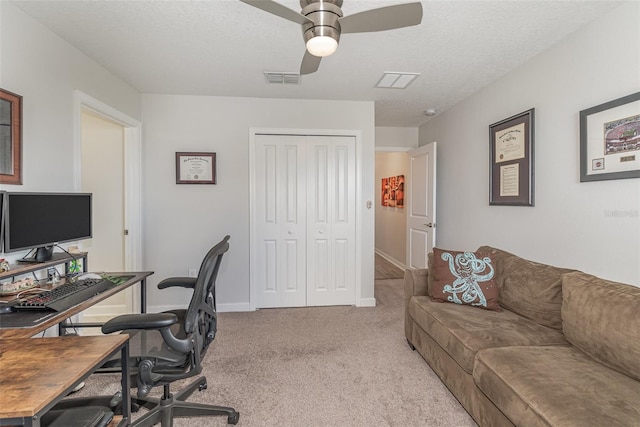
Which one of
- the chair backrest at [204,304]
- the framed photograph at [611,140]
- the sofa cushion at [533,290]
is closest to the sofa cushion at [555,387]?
the sofa cushion at [533,290]

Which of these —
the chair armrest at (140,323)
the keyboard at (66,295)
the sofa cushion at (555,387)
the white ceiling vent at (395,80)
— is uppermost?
the white ceiling vent at (395,80)

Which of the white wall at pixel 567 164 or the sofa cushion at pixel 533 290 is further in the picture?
the sofa cushion at pixel 533 290

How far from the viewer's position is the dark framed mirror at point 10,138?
1775mm

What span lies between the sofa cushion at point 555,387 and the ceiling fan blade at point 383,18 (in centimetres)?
178

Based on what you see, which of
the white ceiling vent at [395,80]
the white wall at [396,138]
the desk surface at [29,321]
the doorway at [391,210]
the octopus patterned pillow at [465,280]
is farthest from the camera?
the doorway at [391,210]

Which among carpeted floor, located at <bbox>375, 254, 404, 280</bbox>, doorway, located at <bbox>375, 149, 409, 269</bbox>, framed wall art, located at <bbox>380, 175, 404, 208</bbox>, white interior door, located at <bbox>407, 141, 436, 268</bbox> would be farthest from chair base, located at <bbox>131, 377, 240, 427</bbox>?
framed wall art, located at <bbox>380, 175, 404, 208</bbox>

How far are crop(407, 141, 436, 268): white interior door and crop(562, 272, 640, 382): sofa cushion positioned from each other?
7.36 feet

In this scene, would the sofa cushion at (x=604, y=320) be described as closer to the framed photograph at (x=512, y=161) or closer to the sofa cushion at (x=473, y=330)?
the sofa cushion at (x=473, y=330)

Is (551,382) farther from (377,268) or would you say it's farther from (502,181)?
(377,268)

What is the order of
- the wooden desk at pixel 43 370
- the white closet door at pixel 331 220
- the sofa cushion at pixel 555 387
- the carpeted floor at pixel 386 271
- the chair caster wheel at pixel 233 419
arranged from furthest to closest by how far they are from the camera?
the carpeted floor at pixel 386 271
the white closet door at pixel 331 220
the chair caster wheel at pixel 233 419
the sofa cushion at pixel 555 387
the wooden desk at pixel 43 370

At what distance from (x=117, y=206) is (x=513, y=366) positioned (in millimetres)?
3734

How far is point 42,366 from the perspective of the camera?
3.28ft

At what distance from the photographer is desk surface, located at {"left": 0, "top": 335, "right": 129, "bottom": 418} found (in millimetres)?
820

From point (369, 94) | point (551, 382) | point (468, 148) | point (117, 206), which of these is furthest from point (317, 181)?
point (551, 382)
